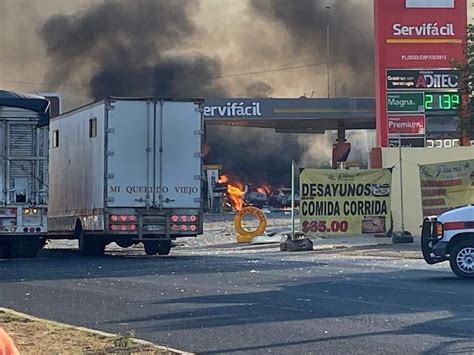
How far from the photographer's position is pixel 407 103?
36.9 metres

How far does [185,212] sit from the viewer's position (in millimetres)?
23828

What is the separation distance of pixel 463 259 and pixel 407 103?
20.1m

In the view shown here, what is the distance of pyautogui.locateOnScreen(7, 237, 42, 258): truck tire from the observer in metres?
24.1

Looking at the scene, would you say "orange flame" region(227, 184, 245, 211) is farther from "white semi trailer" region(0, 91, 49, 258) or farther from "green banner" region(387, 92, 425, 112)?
"white semi trailer" region(0, 91, 49, 258)

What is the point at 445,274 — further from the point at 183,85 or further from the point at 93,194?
the point at 183,85

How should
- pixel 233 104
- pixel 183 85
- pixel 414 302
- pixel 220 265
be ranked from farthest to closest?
pixel 183 85
pixel 233 104
pixel 220 265
pixel 414 302

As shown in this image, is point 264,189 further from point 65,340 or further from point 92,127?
point 65,340

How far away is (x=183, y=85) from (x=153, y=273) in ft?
166

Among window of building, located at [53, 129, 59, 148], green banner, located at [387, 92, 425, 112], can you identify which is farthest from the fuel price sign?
window of building, located at [53, 129, 59, 148]

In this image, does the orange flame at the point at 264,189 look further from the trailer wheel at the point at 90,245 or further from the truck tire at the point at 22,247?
the truck tire at the point at 22,247

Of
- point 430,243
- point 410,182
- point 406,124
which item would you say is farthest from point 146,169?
point 406,124

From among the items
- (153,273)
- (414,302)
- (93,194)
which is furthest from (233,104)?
(414,302)

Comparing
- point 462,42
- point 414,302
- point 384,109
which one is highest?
point 462,42

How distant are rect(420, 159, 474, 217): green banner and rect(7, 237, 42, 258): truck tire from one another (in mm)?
10470
